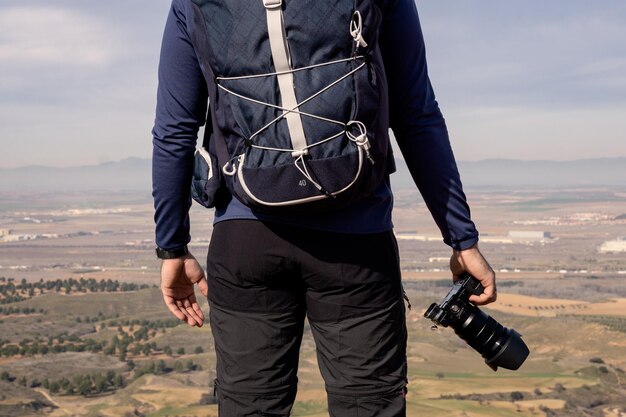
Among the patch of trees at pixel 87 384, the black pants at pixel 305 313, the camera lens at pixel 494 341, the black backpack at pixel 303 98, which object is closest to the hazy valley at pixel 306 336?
the patch of trees at pixel 87 384

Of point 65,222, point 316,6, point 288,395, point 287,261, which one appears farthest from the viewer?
point 65,222

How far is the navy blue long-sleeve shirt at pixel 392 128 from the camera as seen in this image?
2.22 metres

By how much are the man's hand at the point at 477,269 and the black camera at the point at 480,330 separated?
0.19 ft

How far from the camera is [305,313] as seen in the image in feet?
7.57

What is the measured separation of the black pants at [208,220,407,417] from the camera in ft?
6.98

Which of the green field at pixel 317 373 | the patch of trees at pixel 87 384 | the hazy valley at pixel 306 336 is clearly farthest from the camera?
the patch of trees at pixel 87 384

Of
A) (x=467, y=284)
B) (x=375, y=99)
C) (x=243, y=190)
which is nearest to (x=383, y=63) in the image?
(x=375, y=99)

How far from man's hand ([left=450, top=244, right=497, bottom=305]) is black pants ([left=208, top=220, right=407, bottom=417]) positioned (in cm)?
28

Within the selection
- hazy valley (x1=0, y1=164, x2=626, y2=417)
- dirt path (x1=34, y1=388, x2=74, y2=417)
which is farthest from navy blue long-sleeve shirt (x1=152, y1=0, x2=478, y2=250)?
dirt path (x1=34, y1=388, x2=74, y2=417)

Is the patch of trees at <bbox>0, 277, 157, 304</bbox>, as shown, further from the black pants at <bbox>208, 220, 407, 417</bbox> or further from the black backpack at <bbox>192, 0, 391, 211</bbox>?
the black backpack at <bbox>192, 0, 391, 211</bbox>

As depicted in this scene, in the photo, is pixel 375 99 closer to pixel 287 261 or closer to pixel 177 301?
pixel 287 261

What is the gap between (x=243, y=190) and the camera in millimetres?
2037

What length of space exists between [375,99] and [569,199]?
191913 mm

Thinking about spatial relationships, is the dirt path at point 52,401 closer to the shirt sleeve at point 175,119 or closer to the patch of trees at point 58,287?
the patch of trees at point 58,287
